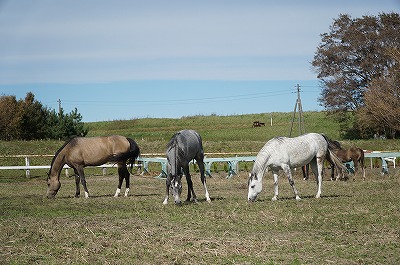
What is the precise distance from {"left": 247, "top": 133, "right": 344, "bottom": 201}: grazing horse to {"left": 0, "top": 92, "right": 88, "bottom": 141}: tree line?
4428cm

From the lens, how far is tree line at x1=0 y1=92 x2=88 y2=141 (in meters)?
62.3

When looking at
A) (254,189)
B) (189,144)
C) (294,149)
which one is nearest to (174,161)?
(189,144)

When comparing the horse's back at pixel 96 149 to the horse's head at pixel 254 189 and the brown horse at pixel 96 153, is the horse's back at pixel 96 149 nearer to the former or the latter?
the brown horse at pixel 96 153

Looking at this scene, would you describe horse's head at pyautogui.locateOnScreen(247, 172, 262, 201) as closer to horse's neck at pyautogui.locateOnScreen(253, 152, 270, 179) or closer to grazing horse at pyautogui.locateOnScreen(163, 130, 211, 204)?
horse's neck at pyautogui.locateOnScreen(253, 152, 270, 179)

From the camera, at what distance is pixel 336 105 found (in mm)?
59781

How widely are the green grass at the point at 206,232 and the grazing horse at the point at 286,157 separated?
0.75 m

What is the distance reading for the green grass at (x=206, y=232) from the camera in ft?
32.0

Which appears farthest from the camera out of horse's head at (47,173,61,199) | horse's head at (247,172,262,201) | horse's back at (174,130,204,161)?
horse's head at (47,173,61,199)

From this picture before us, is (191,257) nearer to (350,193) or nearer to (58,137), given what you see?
(350,193)

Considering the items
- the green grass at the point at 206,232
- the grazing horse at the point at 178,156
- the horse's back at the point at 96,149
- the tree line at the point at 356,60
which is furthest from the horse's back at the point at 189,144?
the tree line at the point at 356,60

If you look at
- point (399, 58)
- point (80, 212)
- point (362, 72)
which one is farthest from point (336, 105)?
point (80, 212)

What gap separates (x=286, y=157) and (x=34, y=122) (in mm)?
51941

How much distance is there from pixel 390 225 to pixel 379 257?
2.96 m

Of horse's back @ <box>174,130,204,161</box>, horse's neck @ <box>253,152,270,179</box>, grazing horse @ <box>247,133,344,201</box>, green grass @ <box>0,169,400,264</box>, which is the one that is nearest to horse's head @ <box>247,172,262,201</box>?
grazing horse @ <box>247,133,344,201</box>
